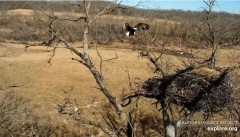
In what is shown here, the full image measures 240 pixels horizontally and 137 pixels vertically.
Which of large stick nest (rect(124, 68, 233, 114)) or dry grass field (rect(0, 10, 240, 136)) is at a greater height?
large stick nest (rect(124, 68, 233, 114))

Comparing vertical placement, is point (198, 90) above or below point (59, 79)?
above

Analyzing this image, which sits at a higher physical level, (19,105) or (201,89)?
(201,89)

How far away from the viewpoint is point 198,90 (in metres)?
11.6

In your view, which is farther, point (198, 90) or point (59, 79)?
point (59, 79)

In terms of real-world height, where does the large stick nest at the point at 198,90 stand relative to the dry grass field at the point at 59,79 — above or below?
above

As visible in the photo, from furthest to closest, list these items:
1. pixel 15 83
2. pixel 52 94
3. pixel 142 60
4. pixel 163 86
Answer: pixel 142 60 → pixel 15 83 → pixel 52 94 → pixel 163 86

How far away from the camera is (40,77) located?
20.7m

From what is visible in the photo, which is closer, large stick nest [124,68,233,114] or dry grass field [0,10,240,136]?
large stick nest [124,68,233,114]

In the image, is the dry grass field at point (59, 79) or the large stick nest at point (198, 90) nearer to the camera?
the large stick nest at point (198, 90)

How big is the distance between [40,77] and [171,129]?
38.6 feet

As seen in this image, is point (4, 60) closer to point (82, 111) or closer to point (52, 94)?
point (52, 94)

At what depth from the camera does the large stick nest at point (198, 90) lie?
11391 millimetres

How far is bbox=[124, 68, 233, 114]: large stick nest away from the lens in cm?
1139

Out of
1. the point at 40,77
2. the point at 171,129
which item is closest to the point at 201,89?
the point at 171,129
